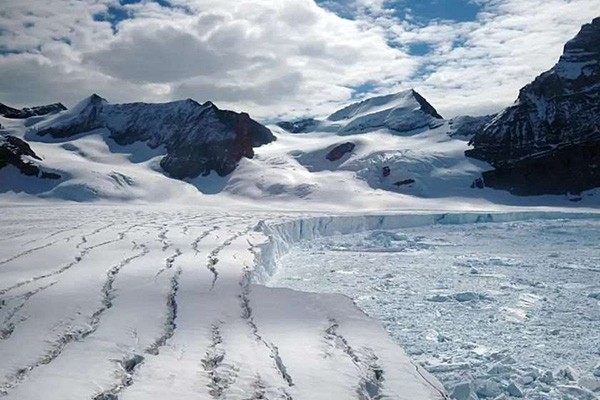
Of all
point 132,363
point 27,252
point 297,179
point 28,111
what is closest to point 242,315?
point 132,363

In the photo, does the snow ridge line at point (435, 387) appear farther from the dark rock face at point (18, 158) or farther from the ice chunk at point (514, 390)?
the dark rock face at point (18, 158)

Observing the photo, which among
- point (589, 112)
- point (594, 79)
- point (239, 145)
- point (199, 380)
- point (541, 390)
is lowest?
point (541, 390)

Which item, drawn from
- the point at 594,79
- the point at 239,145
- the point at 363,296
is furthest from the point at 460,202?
the point at 363,296

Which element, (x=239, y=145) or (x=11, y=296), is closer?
(x=11, y=296)

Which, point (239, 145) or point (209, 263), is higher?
point (239, 145)

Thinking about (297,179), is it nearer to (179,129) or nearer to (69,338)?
(179,129)

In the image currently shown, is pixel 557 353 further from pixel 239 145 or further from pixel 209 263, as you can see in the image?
pixel 239 145

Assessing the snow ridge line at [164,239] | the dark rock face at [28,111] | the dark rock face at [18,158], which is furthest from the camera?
the dark rock face at [28,111]

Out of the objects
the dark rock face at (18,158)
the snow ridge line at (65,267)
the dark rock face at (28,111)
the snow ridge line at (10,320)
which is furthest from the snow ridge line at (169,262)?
the dark rock face at (28,111)

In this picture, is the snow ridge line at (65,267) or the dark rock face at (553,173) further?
the dark rock face at (553,173)
